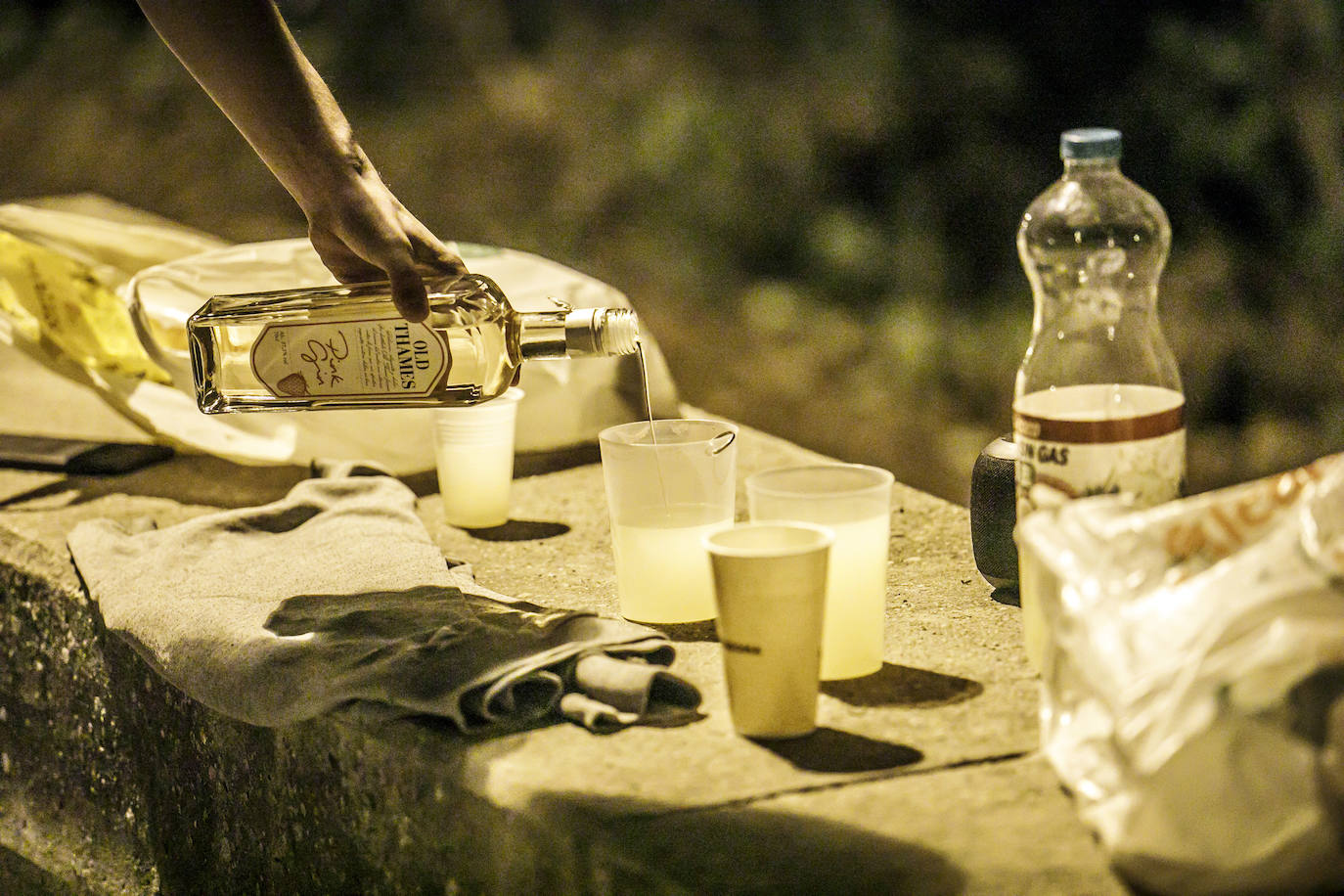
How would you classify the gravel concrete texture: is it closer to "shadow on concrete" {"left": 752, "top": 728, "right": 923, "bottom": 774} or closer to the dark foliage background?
"shadow on concrete" {"left": 752, "top": 728, "right": 923, "bottom": 774}

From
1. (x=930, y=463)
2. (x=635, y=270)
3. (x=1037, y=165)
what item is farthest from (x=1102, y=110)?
(x=635, y=270)

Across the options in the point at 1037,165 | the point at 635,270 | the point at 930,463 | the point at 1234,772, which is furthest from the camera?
the point at 635,270

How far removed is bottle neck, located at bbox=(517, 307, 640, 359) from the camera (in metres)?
1.16

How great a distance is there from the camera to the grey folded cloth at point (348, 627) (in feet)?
3.38

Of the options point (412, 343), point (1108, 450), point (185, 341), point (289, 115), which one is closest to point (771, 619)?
point (1108, 450)

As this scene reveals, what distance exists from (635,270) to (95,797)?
9.91 feet

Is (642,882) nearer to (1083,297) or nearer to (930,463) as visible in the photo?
(1083,297)

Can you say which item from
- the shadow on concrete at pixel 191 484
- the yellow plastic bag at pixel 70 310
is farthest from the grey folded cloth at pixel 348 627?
the yellow plastic bag at pixel 70 310

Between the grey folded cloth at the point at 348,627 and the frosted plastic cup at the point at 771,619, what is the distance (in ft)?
0.30

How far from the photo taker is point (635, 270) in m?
4.39

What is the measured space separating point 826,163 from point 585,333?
2.76 meters

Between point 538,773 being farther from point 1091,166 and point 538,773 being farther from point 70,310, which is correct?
Result: point 70,310

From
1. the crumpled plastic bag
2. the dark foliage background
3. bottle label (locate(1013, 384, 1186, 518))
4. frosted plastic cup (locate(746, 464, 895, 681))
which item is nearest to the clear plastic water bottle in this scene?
bottle label (locate(1013, 384, 1186, 518))

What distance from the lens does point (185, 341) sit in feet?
5.76
